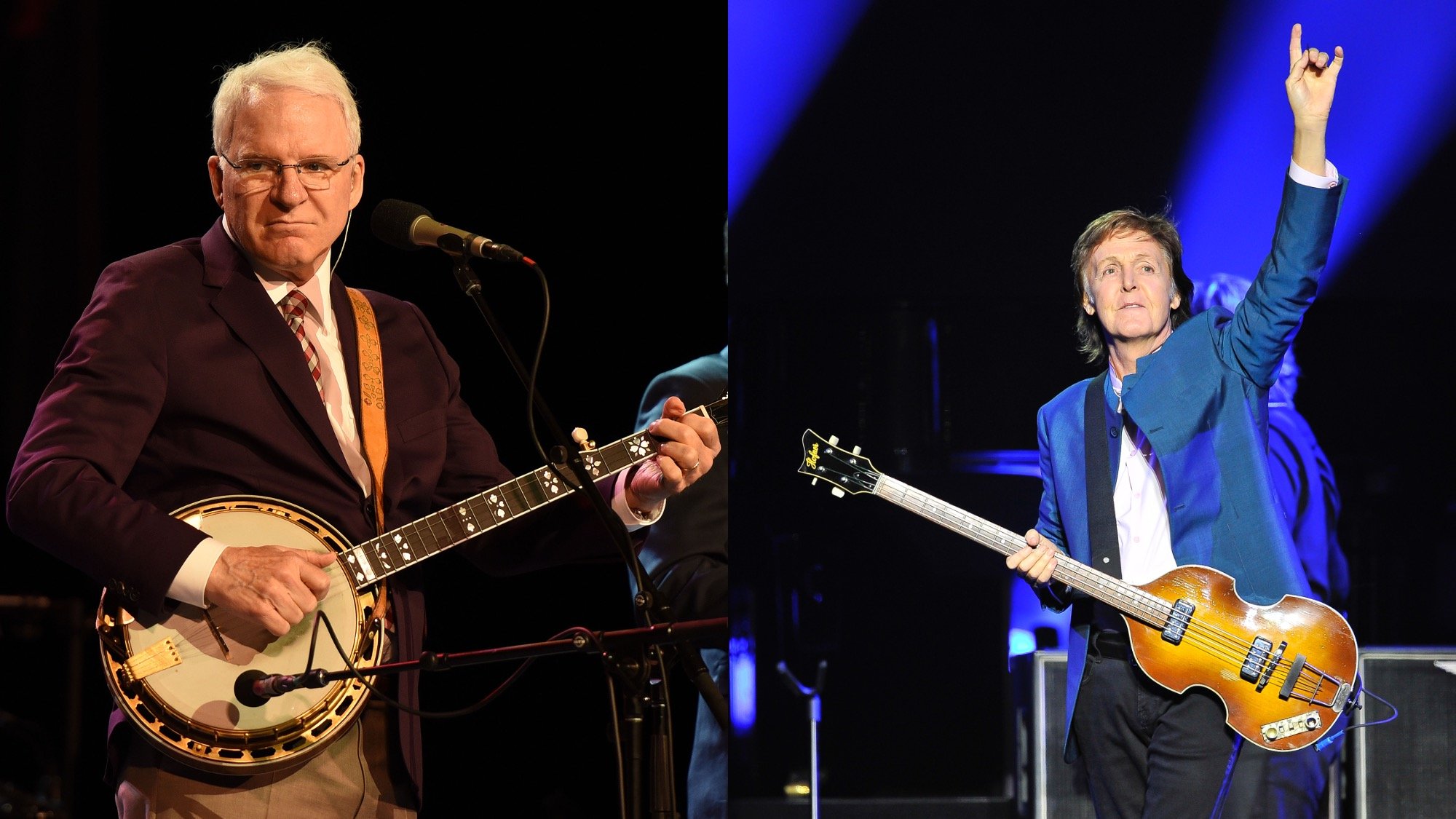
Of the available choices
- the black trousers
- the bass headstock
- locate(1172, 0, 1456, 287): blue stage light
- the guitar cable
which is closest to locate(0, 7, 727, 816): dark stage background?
the bass headstock

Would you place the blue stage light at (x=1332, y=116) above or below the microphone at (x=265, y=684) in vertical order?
above

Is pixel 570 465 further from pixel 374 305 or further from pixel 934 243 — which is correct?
pixel 934 243

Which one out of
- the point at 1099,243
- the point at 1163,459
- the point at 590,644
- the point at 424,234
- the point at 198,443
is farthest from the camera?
the point at 1099,243

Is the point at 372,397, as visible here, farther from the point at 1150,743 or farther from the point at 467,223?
the point at 1150,743

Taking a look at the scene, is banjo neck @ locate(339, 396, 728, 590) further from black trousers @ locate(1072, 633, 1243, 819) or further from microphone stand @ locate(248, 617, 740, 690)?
black trousers @ locate(1072, 633, 1243, 819)

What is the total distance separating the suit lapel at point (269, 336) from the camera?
8.42ft

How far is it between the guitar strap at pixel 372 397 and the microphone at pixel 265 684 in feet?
1.10

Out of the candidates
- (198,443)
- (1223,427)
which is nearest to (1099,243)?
(1223,427)

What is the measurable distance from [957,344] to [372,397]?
4.20 ft

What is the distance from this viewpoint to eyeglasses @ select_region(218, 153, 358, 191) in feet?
8.84

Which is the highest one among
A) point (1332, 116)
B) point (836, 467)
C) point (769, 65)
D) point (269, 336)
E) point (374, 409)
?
point (769, 65)

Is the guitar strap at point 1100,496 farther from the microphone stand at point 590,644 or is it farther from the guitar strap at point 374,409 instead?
the guitar strap at point 374,409

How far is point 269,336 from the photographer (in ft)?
8.49

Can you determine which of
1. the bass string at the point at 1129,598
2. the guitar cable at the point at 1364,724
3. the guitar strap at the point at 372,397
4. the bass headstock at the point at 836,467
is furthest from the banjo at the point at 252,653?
the guitar cable at the point at 1364,724
